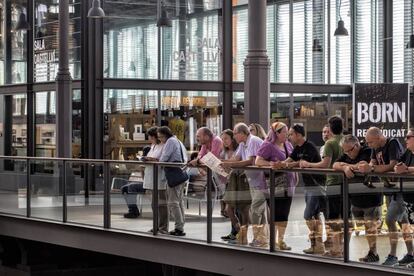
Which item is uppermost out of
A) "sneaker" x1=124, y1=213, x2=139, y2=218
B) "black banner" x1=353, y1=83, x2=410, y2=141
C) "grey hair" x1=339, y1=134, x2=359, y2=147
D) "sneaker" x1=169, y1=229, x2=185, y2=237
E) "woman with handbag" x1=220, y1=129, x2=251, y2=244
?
"black banner" x1=353, y1=83, x2=410, y2=141

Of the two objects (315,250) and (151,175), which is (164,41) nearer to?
(151,175)

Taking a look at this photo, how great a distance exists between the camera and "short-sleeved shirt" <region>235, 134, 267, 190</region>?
12742mm

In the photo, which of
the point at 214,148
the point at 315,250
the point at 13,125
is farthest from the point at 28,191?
the point at 13,125

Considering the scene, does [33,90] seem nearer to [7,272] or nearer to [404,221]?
[7,272]

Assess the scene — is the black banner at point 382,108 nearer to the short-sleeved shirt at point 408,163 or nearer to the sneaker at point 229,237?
the sneaker at point 229,237

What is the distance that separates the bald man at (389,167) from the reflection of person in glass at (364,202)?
5.3 inches

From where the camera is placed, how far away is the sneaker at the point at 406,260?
10570mm

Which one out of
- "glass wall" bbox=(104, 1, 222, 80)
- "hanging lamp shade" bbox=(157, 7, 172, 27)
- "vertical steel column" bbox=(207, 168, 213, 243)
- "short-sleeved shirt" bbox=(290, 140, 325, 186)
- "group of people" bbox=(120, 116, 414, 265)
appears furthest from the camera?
"glass wall" bbox=(104, 1, 222, 80)

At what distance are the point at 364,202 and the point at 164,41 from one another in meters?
15.6

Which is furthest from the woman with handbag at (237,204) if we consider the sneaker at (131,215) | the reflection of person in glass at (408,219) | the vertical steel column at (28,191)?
the vertical steel column at (28,191)

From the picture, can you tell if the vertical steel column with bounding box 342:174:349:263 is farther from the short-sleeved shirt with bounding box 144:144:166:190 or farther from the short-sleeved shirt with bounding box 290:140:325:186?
the short-sleeved shirt with bounding box 144:144:166:190

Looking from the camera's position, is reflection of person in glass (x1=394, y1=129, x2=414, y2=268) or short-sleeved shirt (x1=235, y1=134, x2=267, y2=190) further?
short-sleeved shirt (x1=235, y1=134, x2=267, y2=190)

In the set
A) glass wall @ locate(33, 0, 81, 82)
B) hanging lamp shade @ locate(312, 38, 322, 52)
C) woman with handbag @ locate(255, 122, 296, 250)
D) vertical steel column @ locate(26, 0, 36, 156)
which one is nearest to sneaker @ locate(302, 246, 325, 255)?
woman with handbag @ locate(255, 122, 296, 250)

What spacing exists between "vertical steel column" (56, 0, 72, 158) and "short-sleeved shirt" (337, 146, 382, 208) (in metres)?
11.8
